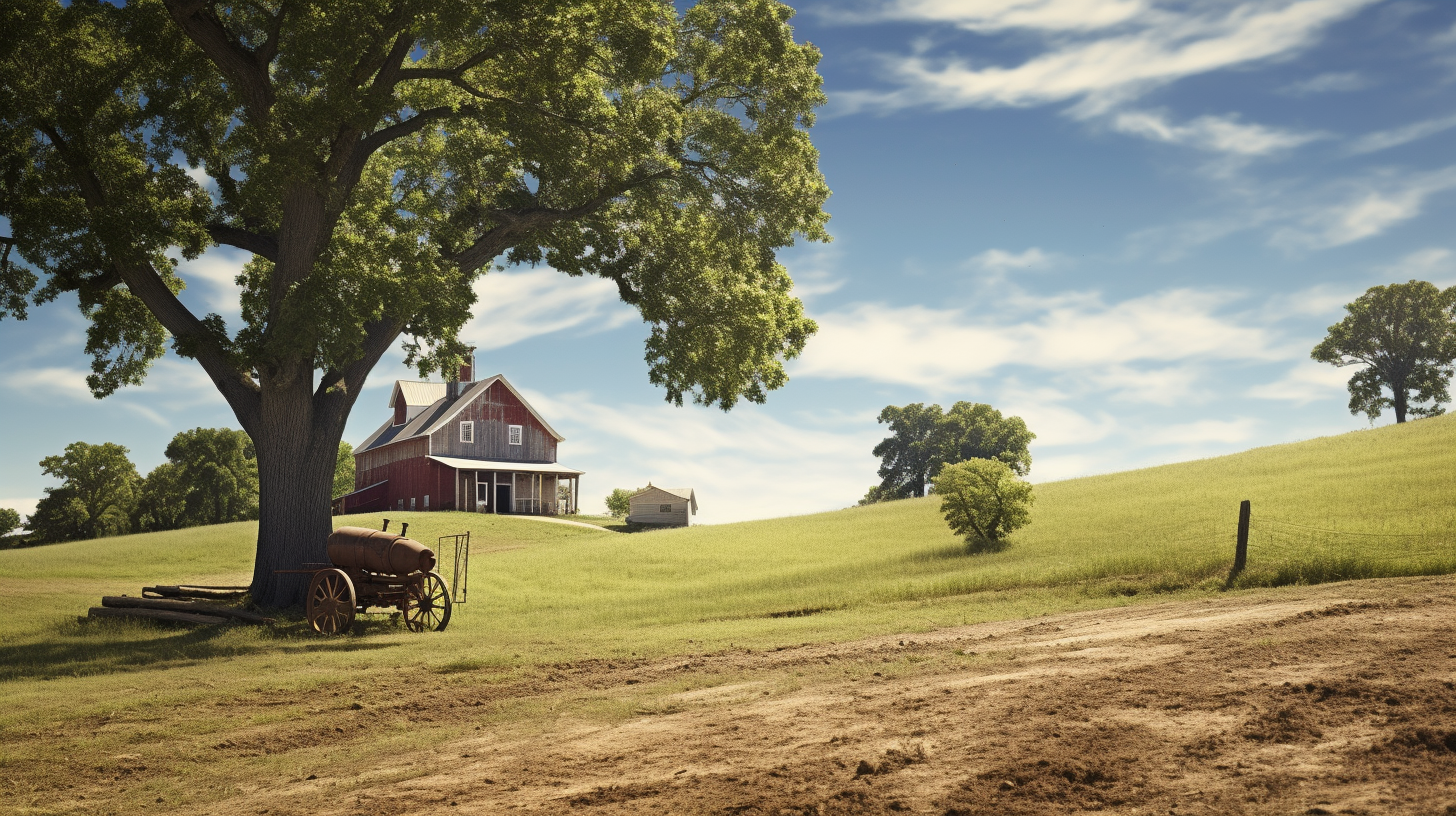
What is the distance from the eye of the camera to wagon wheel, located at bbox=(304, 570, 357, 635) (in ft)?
59.0

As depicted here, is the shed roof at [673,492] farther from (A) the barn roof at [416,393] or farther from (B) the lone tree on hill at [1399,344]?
(B) the lone tree on hill at [1399,344]

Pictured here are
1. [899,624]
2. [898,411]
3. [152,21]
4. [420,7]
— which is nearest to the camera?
[899,624]

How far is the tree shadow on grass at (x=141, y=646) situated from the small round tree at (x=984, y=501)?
56.6 ft

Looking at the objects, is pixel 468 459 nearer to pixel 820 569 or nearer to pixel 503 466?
pixel 503 466

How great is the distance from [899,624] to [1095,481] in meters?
33.7

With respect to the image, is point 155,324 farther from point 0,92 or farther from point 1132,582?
point 1132,582

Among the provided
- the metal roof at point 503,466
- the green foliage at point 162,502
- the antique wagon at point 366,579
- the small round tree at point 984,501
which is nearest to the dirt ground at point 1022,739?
the antique wagon at point 366,579

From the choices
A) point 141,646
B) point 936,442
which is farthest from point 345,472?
point 141,646

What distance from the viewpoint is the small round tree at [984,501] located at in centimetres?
2689

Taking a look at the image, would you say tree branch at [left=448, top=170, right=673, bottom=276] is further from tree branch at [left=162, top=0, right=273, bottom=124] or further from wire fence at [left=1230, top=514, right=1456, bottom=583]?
wire fence at [left=1230, top=514, right=1456, bottom=583]

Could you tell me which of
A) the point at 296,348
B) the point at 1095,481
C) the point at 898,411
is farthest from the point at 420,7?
the point at 898,411

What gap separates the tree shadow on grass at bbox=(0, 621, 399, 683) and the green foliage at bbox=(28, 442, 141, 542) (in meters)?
52.2

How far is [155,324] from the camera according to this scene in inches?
927

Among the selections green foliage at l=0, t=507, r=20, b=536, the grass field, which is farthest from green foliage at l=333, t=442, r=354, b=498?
the grass field
